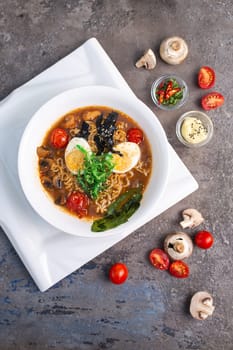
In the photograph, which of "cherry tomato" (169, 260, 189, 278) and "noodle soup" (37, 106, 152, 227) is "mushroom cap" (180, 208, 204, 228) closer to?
"cherry tomato" (169, 260, 189, 278)

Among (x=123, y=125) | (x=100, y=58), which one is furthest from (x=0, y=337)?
(x=100, y=58)

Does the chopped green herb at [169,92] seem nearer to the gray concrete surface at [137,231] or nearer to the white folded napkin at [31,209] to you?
the gray concrete surface at [137,231]

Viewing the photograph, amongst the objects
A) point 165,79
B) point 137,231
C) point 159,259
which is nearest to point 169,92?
point 165,79

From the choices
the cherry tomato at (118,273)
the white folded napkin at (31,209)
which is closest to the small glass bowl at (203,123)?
the white folded napkin at (31,209)

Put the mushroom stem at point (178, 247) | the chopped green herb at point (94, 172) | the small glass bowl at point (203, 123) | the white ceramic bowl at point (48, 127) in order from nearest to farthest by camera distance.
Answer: the white ceramic bowl at point (48, 127) → the chopped green herb at point (94, 172) → the mushroom stem at point (178, 247) → the small glass bowl at point (203, 123)

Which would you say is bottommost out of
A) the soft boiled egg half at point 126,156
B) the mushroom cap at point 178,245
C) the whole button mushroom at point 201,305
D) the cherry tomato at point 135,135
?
the whole button mushroom at point 201,305
